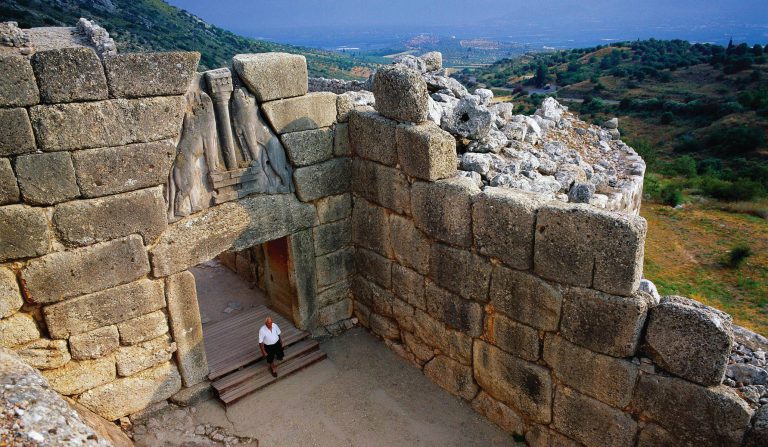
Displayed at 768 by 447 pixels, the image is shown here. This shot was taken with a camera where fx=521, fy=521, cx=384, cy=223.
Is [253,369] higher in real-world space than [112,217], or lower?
lower

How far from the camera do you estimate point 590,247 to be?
14.5 feet

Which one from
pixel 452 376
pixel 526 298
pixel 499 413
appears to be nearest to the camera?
pixel 526 298

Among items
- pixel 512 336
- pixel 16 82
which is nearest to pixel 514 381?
pixel 512 336

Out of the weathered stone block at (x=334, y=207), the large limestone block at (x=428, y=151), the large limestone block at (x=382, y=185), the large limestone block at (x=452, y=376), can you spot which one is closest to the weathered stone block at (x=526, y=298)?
the large limestone block at (x=452, y=376)

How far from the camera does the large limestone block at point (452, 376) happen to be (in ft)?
20.0

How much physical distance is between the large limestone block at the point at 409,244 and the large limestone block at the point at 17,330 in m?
3.94

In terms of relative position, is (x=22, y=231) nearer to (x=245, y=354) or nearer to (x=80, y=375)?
(x=80, y=375)

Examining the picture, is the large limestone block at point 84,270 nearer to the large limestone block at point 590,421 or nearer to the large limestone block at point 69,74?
the large limestone block at point 69,74

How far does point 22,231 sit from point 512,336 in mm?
4762

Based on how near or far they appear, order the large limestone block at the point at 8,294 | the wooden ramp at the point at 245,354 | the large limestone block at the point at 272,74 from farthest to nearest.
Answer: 1. the wooden ramp at the point at 245,354
2. the large limestone block at the point at 272,74
3. the large limestone block at the point at 8,294

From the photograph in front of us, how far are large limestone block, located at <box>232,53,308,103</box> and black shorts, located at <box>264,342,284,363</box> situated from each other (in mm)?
3058

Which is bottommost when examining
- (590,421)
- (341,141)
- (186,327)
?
(590,421)

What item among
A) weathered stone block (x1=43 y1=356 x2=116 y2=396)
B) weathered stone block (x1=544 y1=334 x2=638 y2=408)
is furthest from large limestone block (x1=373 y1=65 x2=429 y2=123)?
weathered stone block (x1=43 y1=356 x2=116 y2=396)

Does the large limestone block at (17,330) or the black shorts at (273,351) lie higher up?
the large limestone block at (17,330)
